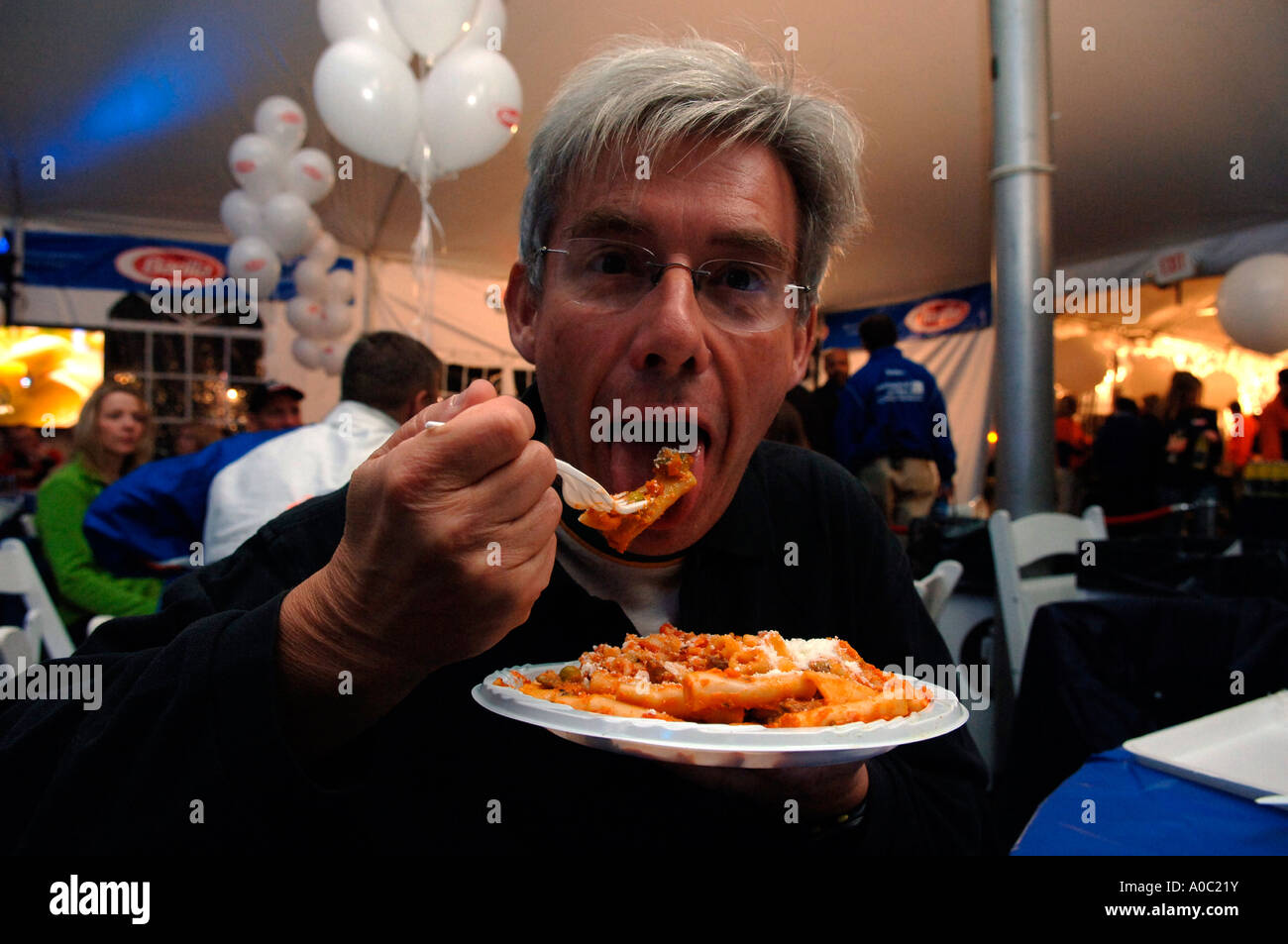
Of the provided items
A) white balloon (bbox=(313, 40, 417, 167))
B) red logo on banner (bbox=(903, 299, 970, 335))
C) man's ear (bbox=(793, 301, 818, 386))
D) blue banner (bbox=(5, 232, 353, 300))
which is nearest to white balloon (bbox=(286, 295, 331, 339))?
blue banner (bbox=(5, 232, 353, 300))

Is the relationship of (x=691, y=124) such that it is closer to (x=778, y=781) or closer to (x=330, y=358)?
(x=778, y=781)

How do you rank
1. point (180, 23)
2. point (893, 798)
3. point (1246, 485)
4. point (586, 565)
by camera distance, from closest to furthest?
point (893, 798) < point (586, 565) < point (1246, 485) < point (180, 23)

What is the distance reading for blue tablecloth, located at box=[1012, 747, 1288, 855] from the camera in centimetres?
106

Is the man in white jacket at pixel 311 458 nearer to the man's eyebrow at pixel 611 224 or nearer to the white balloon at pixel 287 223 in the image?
the man's eyebrow at pixel 611 224

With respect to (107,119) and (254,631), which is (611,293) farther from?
(107,119)

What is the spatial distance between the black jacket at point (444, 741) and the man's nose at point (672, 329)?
1.14 feet

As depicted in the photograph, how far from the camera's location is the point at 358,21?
5043 mm

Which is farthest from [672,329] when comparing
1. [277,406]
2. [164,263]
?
[164,263]

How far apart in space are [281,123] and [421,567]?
680 cm

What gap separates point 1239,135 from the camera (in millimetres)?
7207

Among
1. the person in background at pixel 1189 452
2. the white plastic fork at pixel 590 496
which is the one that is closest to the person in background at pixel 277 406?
the white plastic fork at pixel 590 496

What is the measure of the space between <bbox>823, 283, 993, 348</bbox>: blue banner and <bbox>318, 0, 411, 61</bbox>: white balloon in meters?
7.90
